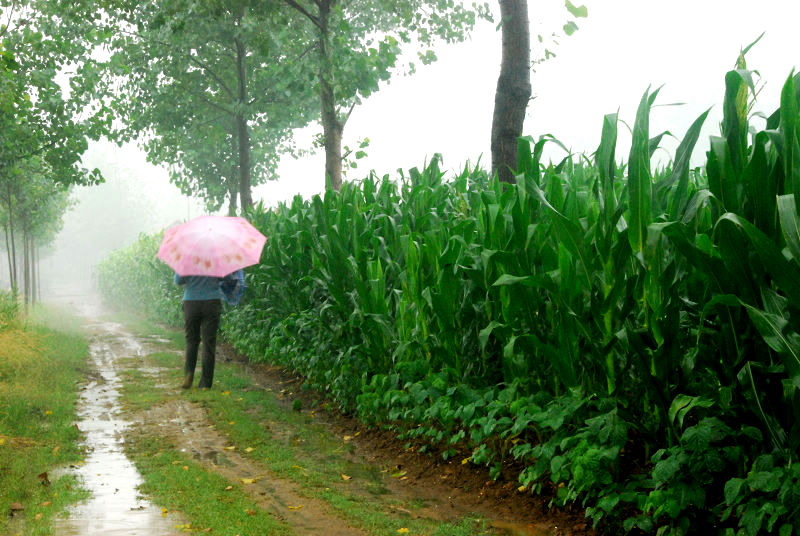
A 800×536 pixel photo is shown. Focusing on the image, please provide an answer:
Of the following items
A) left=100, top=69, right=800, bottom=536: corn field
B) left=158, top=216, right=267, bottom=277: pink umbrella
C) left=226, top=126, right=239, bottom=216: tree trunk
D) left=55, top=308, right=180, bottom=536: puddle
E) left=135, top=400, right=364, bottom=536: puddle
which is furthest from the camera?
left=226, top=126, right=239, bottom=216: tree trunk

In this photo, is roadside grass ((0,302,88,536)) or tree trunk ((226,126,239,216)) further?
tree trunk ((226,126,239,216))

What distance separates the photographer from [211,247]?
889 cm

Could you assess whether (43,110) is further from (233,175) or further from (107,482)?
(107,482)

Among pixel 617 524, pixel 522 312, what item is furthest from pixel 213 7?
pixel 617 524

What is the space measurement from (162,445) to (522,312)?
348 centimetres

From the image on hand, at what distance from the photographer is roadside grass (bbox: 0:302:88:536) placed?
5078 mm

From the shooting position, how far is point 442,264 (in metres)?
5.90

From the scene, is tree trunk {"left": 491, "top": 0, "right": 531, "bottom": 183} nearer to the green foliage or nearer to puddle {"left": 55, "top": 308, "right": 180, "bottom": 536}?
puddle {"left": 55, "top": 308, "right": 180, "bottom": 536}

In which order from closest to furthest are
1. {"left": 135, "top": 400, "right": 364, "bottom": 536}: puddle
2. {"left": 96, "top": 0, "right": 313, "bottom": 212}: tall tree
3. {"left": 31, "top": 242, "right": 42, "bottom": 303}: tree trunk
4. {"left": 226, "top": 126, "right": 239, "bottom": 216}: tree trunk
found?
{"left": 135, "top": 400, "right": 364, "bottom": 536}: puddle → {"left": 96, "top": 0, "right": 313, "bottom": 212}: tall tree → {"left": 226, "top": 126, "right": 239, "bottom": 216}: tree trunk → {"left": 31, "top": 242, "right": 42, "bottom": 303}: tree trunk

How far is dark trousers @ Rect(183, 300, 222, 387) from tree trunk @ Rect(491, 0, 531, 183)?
3.77 metres

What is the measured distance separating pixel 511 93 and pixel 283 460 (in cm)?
433

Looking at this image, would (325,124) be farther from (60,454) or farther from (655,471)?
(655,471)

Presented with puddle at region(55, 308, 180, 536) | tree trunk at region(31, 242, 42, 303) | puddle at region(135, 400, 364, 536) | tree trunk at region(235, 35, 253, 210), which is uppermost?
tree trunk at region(235, 35, 253, 210)

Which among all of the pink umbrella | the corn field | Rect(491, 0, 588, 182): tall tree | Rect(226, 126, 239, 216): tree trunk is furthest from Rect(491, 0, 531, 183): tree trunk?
Rect(226, 126, 239, 216): tree trunk
